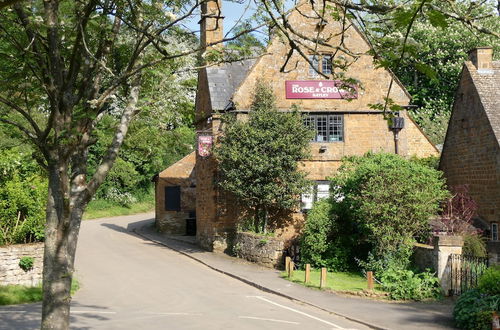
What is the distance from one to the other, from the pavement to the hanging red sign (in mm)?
4609

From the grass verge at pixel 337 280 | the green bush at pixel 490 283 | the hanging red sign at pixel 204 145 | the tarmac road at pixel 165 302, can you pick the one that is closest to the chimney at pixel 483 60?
the grass verge at pixel 337 280

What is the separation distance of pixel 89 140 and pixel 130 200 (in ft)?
161

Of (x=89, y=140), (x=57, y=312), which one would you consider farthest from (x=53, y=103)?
(x=57, y=312)

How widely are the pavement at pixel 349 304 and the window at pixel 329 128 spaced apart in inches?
280

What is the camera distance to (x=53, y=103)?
8.09 meters


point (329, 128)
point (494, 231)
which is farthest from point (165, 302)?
point (329, 128)

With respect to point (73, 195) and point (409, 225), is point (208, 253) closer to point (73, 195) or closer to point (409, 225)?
point (409, 225)

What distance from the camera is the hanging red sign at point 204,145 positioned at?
95.1ft

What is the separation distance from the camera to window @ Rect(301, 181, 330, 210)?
29.5 m

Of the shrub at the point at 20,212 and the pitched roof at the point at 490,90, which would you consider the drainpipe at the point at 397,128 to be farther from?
the shrub at the point at 20,212

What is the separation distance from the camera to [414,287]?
19469 millimetres

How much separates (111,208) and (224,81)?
88.0ft

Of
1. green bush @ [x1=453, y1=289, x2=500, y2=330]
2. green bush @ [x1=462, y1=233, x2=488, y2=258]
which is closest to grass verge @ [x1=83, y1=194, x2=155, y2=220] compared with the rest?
green bush @ [x1=462, y1=233, x2=488, y2=258]

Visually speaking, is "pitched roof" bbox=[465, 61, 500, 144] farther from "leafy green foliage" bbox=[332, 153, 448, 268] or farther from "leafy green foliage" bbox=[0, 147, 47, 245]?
"leafy green foliage" bbox=[0, 147, 47, 245]
